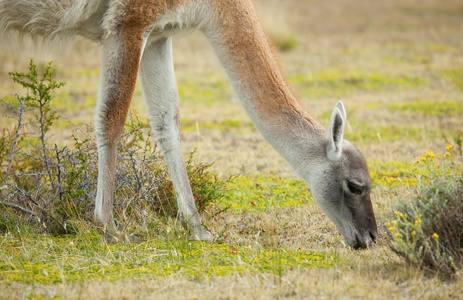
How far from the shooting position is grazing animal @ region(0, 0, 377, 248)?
4348 millimetres

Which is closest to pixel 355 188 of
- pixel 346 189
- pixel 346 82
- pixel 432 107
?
pixel 346 189

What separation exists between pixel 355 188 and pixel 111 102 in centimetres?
225

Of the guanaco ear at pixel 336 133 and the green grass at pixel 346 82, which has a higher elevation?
the green grass at pixel 346 82

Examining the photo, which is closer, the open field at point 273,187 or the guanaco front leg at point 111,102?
the open field at point 273,187

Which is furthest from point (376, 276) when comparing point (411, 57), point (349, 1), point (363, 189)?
point (349, 1)

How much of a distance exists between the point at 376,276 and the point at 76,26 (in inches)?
127

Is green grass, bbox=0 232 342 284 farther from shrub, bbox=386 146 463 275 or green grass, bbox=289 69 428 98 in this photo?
green grass, bbox=289 69 428 98

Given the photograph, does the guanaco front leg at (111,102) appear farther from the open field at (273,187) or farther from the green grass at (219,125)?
the green grass at (219,125)

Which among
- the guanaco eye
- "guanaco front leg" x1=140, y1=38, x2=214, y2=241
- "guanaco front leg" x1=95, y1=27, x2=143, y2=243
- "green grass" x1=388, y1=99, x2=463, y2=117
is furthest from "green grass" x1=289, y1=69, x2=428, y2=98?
"guanaco front leg" x1=95, y1=27, x2=143, y2=243

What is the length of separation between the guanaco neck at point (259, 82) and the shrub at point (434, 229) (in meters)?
1.06

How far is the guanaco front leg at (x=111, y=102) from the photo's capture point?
4320mm

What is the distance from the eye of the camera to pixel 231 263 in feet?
13.1

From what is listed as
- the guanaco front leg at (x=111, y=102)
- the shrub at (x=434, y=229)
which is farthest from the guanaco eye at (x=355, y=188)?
the guanaco front leg at (x=111, y=102)

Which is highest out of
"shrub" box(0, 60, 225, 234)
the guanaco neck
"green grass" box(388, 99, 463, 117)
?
the guanaco neck
